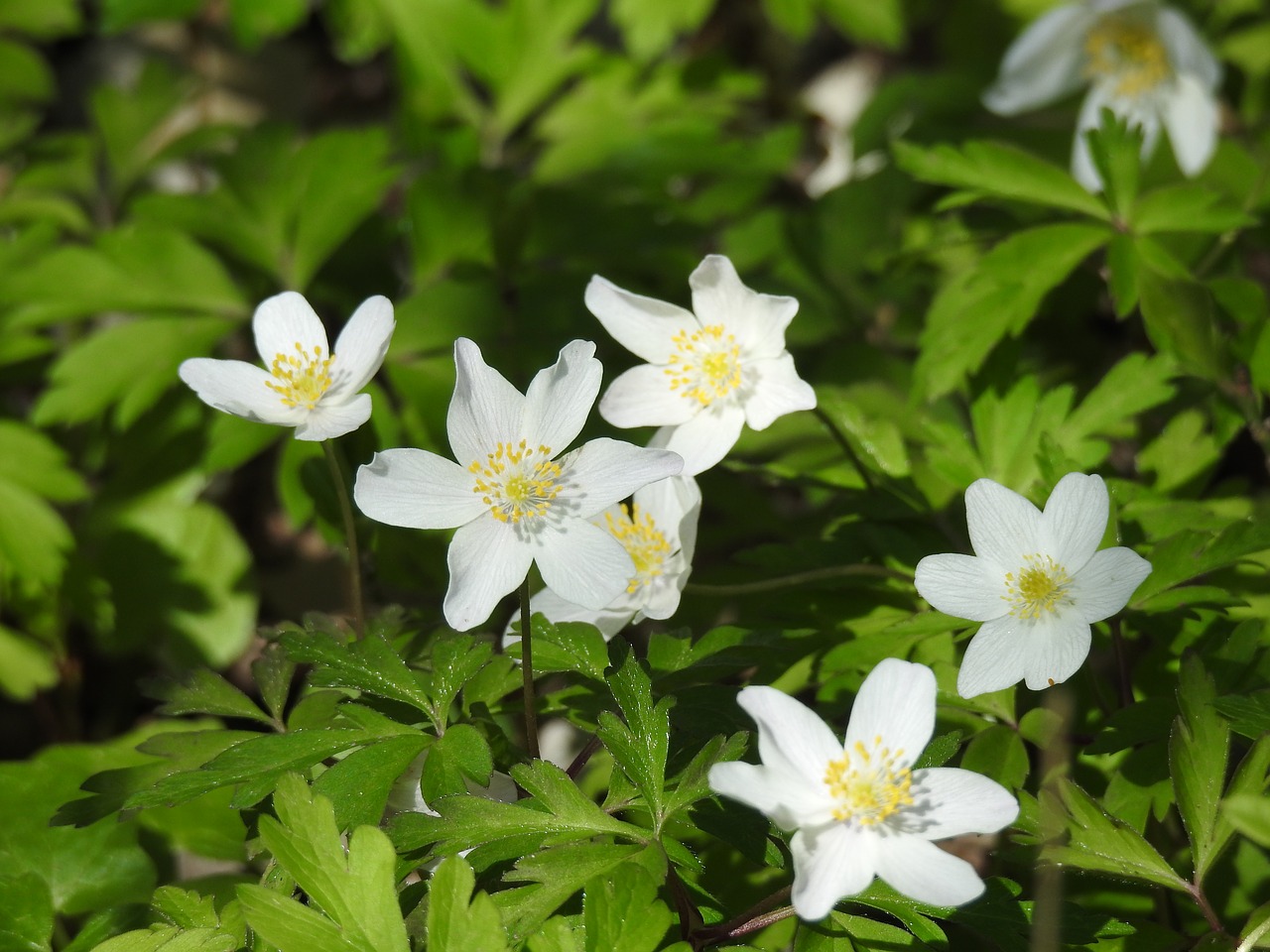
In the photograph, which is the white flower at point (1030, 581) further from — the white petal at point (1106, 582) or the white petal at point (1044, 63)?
the white petal at point (1044, 63)

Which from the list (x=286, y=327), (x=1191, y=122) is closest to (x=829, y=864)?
(x=286, y=327)

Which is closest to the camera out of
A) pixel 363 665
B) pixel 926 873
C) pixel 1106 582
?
pixel 926 873

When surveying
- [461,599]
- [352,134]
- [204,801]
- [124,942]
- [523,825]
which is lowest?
[204,801]

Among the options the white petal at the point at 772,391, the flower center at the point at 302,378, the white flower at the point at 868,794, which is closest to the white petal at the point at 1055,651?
the white flower at the point at 868,794

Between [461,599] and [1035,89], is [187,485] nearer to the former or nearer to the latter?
[461,599]

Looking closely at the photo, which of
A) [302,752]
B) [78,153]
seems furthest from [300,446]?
[78,153]

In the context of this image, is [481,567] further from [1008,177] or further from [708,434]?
[1008,177]

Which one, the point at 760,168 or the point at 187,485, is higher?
the point at 760,168
